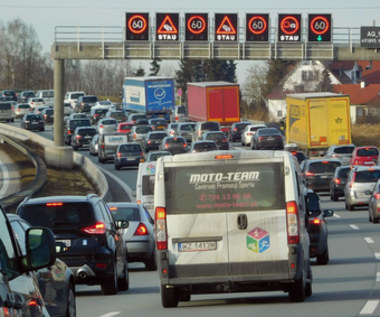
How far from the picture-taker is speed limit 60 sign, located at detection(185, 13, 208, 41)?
6994cm

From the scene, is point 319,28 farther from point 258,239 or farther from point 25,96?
point 25,96

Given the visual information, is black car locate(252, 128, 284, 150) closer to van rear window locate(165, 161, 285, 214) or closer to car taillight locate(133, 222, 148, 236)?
car taillight locate(133, 222, 148, 236)

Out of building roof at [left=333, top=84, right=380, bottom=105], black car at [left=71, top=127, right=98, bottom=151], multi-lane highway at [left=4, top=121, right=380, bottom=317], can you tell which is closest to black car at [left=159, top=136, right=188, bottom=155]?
black car at [left=71, top=127, right=98, bottom=151]

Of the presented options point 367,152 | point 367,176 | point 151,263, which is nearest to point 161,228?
point 151,263

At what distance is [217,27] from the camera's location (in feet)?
230

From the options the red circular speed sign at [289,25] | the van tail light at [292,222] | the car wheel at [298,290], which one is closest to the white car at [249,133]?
the red circular speed sign at [289,25]

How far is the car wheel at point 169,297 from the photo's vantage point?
612 inches

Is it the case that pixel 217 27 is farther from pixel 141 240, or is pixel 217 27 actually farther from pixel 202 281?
pixel 202 281

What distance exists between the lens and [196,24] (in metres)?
70.1

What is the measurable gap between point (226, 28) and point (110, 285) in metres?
53.4

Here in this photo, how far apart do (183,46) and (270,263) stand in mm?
54778

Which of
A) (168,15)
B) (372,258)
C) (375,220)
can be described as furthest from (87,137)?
(372,258)

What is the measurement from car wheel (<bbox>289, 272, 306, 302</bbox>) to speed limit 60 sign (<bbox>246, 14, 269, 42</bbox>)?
181ft

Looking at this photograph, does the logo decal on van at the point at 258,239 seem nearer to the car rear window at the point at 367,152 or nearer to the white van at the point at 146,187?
the white van at the point at 146,187
